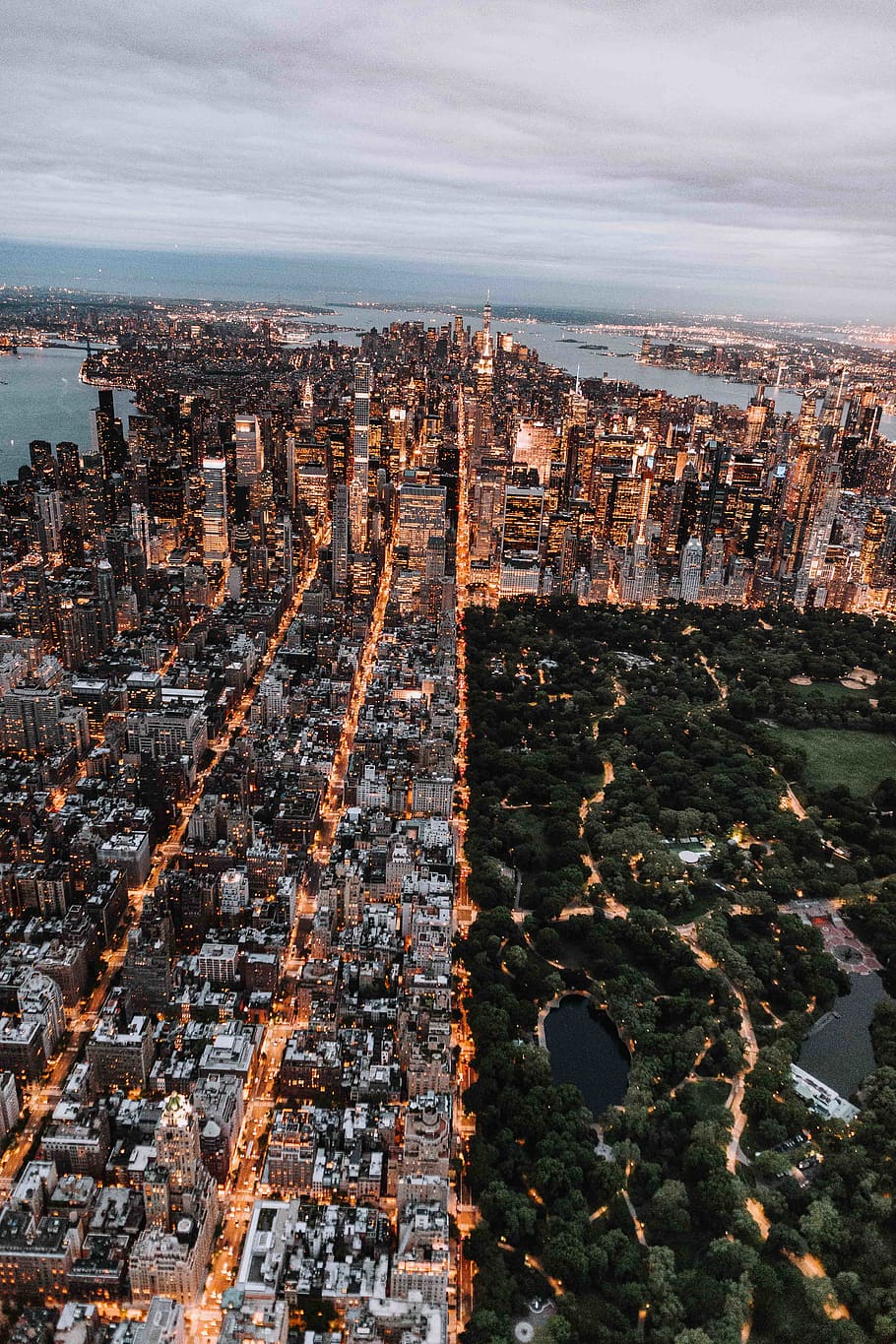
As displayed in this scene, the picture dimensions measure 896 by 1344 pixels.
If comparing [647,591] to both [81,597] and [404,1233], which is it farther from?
[404,1233]

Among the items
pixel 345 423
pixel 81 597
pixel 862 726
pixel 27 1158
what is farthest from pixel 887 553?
pixel 27 1158

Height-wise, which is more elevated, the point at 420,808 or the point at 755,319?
the point at 755,319

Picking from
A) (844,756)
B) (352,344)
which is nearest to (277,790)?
(844,756)

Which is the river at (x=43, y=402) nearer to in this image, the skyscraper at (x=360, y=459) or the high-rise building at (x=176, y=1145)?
the skyscraper at (x=360, y=459)

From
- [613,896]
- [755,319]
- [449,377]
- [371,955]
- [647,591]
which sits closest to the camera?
[371,955]

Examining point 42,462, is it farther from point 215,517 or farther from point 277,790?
point 277,790

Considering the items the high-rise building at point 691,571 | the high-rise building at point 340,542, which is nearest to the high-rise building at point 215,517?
the high-rise building at point 340,542

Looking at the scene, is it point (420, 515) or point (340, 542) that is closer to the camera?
point (340, 542)
